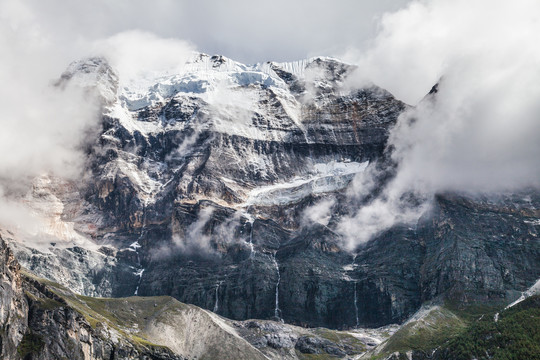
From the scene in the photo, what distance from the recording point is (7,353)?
198 m
